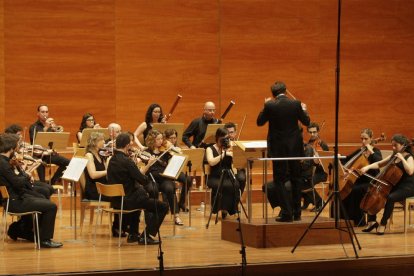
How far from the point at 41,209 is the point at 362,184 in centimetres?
355

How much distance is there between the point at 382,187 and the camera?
8555 mm

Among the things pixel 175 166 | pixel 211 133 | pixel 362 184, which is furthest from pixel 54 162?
pixel 362 184

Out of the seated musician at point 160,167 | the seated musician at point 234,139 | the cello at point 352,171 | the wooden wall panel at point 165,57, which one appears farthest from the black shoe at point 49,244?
the wooden wall panel at point 165,57

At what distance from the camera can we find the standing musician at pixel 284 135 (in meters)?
7.69

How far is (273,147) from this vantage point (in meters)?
7.77

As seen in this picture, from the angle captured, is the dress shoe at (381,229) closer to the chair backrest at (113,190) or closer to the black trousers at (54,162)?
the chair backrest at (113,190)

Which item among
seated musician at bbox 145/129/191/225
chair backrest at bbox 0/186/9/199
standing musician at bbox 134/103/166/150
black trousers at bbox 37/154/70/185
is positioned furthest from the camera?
standing musician at bbox 134/103/166/150

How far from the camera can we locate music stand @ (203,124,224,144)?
980 centimetres

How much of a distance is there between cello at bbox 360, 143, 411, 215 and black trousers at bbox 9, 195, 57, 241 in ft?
10.5

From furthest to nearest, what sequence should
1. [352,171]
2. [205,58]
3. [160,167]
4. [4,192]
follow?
[205,58], [160,167], [352,171], [4,192]

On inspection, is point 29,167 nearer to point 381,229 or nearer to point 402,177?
point 381,229

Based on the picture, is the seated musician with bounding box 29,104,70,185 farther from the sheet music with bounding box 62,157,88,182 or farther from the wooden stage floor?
the sheet music with bounding box 62,157,88,182

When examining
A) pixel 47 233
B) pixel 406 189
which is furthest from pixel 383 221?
pixel 47 233

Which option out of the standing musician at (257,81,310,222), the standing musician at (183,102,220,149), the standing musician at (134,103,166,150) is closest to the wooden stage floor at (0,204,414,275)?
the standing musician at (257,81,310,222)
